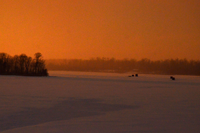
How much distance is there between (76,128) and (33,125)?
1.62m

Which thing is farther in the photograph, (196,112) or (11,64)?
(11,64)

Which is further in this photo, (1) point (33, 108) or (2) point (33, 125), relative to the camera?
(1) point (33, 108)

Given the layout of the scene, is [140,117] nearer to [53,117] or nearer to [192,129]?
[192,129]

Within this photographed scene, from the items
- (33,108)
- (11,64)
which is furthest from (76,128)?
(11,64)

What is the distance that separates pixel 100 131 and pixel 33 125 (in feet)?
8.32

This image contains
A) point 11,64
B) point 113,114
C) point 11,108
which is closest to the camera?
point 113,114

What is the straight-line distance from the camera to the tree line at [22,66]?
64500mm

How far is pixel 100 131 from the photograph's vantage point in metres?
8.57

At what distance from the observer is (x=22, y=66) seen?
2640 inches

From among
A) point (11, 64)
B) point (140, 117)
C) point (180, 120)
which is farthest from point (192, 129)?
point (11, 64)

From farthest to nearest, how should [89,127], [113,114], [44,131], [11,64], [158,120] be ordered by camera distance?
[11,64] → [113,114] → [158,120] → [89,127] → [44,131]

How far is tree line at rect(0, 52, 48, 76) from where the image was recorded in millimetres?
64500

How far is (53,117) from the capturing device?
11.0m

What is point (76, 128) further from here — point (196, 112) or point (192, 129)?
point (196, 112)
